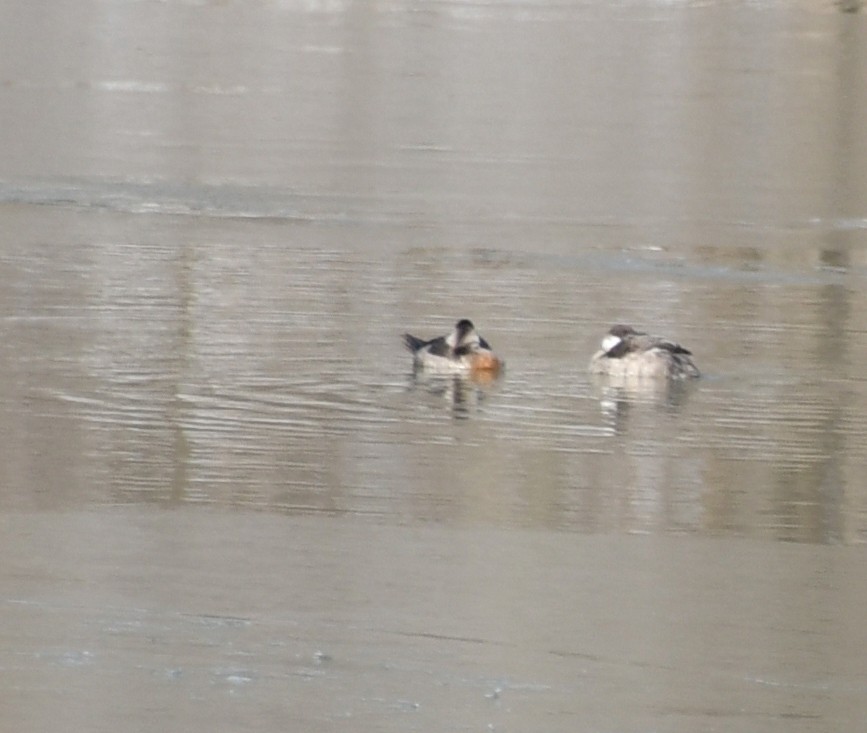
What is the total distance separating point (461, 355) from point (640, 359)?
0.88 m

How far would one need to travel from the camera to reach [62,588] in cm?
744

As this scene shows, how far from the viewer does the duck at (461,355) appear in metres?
11.7

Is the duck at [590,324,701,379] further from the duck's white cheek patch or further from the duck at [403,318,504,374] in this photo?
the duck at [403,318,504,374]

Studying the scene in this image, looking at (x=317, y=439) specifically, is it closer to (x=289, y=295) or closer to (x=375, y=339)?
(x=375, y=339)

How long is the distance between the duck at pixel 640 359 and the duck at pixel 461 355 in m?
0.54

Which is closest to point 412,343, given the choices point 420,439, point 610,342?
point 610,342

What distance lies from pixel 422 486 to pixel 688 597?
178 centimetres

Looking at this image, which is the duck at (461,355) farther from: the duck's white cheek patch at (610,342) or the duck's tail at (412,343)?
the duck's white cheek patch at (610,342)

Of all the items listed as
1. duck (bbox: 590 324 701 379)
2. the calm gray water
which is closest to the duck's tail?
the calm gray water

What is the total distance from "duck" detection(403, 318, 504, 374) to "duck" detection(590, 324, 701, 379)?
1.77ft

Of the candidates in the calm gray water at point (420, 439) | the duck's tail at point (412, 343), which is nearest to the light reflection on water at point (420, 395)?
the calm gray water at point (420, 439)

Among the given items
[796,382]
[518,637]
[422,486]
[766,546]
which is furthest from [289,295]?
[518,637]

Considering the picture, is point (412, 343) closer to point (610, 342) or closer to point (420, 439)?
point (610, 342)

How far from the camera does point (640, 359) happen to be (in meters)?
11.6
